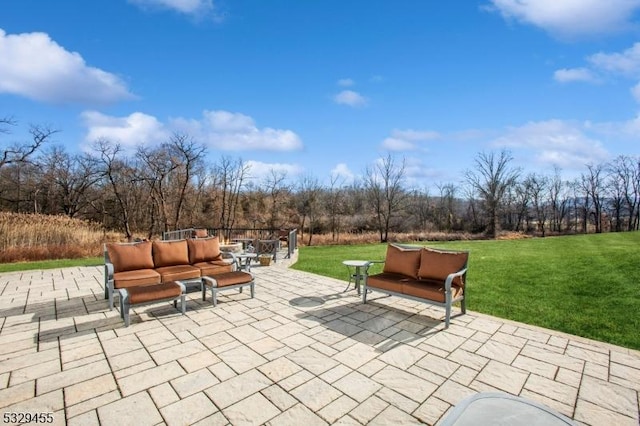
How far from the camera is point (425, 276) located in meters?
4.17

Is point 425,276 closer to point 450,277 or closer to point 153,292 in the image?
point 450,277

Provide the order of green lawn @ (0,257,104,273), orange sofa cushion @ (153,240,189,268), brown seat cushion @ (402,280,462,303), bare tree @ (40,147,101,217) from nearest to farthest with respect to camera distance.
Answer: brown seat cushion @ (402,280,462,303)
orange sofa cushion @ (153,240,189,268)
green lawn @ (0,257,104,273)
bare tree @ (40,147,101,217)

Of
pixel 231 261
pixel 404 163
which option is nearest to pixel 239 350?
pixel 231 261

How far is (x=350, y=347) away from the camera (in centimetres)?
308

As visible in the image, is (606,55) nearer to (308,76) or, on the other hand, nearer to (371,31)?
(371,31)

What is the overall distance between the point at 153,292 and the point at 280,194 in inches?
640

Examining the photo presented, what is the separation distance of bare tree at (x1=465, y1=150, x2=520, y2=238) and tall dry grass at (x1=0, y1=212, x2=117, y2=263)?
25.3 m

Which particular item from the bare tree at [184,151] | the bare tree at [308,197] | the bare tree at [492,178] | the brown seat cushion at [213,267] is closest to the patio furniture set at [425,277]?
the brown seat cushion at [213,267]

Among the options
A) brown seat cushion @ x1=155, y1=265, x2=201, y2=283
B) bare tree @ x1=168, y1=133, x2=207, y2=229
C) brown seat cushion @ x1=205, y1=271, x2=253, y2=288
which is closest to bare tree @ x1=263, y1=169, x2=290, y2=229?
bare tree @ x1=168, y1=133, x2=207, y2=229

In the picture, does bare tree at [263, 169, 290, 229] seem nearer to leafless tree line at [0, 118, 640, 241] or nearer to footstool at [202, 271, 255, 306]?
leafless tree line at [0, 118, 640, 241]

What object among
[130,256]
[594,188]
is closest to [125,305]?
[130,256]

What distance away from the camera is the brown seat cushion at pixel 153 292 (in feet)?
11.8

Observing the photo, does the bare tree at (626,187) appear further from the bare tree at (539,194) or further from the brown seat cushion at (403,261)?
the brown seat cushion at (403,261)

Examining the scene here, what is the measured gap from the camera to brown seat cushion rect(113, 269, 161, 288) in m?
4.05
